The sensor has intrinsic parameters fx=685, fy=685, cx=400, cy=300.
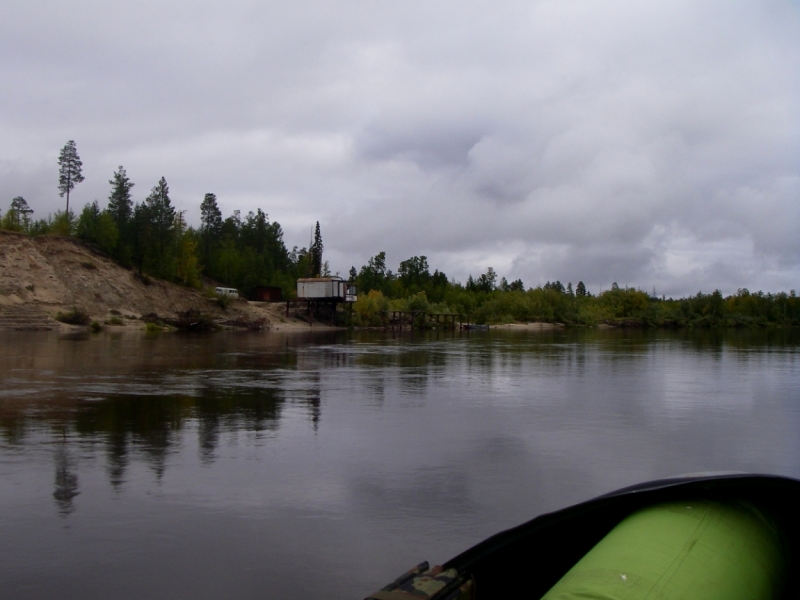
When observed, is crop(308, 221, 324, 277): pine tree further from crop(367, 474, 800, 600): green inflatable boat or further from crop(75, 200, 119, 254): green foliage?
crop(367, 474, 800, 600): green inflatable boat

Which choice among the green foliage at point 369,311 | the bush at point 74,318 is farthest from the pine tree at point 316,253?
the bush at point 74,318

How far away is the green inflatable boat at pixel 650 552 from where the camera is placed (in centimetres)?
427

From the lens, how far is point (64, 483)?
9.20m

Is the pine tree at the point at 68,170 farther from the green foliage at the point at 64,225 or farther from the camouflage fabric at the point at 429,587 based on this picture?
the camouflage fabric at the point at 429,587

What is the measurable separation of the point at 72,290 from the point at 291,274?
2670 inches

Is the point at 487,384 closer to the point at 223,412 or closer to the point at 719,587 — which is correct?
the point at 223,412

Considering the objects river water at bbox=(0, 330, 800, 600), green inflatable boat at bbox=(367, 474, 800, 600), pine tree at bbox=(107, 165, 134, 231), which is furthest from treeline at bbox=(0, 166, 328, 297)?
green inflatable boat at bbox=(367, 474, 800, 600)

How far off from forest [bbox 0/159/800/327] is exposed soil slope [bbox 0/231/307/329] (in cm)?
431

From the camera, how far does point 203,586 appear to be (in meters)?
6.09

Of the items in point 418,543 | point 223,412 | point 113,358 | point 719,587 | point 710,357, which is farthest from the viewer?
point 710,357

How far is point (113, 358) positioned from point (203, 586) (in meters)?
26.5

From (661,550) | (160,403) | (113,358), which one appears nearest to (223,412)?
(160,403)

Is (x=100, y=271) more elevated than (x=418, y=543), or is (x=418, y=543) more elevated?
(x=100, y=271)

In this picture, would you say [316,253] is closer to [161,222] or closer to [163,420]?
[161,222]
